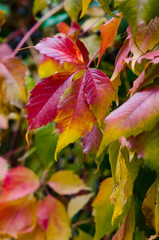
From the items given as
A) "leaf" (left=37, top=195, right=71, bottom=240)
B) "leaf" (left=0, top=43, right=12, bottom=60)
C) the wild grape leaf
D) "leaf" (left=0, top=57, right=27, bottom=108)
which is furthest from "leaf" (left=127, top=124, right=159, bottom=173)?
"leaf" (left=0, top=43, right=12, bottom=60)

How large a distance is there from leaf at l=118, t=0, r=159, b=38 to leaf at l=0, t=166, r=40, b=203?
580 millimetres

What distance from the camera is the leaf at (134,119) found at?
302mm

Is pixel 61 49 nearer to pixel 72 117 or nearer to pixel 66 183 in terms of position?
pixel 72 117

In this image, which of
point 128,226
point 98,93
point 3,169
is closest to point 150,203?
point 128,226

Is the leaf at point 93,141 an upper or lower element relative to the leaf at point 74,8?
lower

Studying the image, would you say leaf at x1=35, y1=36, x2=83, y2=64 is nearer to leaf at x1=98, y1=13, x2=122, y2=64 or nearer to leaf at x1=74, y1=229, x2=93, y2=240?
leaf at x1=98, y1=13, x2=122, y2=64

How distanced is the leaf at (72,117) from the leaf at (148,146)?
2.9 inches

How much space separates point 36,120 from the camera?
41cm

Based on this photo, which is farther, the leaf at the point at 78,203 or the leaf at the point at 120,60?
the leaf at the point at 78,203

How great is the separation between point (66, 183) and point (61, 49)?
50 cm

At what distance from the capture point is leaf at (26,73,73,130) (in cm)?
41

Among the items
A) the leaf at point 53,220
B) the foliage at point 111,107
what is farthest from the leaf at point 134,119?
the leaf at point 53,220

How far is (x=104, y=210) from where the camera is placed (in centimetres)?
49

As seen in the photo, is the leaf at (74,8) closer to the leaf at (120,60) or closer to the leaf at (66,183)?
the leaf at (120,60)
